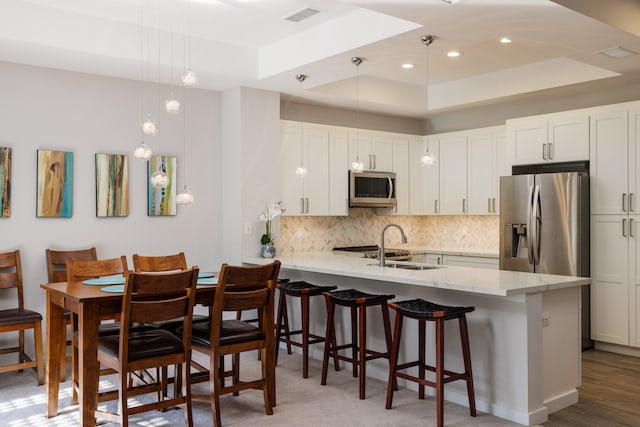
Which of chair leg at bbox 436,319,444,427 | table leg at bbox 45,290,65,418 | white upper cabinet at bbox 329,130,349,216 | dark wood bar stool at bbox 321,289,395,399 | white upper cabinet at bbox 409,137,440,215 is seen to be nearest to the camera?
chair leg at bbox 436,319,444,427

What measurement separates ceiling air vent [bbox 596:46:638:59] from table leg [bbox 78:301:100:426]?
396 cm

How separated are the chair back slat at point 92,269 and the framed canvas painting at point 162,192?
3.67 ft

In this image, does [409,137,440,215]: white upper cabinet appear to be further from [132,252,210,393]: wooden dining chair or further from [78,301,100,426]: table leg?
[78,301,100,426]: table leg

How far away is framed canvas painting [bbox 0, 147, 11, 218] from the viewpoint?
A: 4.59 meters

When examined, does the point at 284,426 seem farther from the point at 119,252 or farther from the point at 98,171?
the point at 98,171

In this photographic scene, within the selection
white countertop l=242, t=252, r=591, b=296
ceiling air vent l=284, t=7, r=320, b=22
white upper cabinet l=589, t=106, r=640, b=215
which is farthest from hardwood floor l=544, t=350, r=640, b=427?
ceiling air vent l=284, t=7, r=320, b=22

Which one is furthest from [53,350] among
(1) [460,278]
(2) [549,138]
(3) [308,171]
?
(2) [549,138]

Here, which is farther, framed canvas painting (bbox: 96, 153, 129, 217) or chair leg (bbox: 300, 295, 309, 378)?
framed canvas painting (bbox: 96, 153, 129, 217)

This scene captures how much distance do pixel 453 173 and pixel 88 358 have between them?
4.96 meters

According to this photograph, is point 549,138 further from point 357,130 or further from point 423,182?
point 357,130

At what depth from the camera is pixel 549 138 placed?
566 centimetres

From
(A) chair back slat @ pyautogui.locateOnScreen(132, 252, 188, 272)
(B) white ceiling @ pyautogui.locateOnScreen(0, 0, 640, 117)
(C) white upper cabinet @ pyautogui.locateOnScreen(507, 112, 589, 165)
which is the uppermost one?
(B) white ceiling @ pyautogui.locateOnScreen(0, 0, 640, 117)

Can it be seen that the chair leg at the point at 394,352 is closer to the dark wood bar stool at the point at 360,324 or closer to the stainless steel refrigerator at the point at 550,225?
the dark wood bar stool at the point at 360,324

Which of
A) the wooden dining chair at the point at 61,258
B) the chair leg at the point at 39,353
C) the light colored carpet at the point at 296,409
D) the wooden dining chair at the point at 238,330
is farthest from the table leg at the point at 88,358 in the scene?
the wooden dining chair at the point at 61,258
